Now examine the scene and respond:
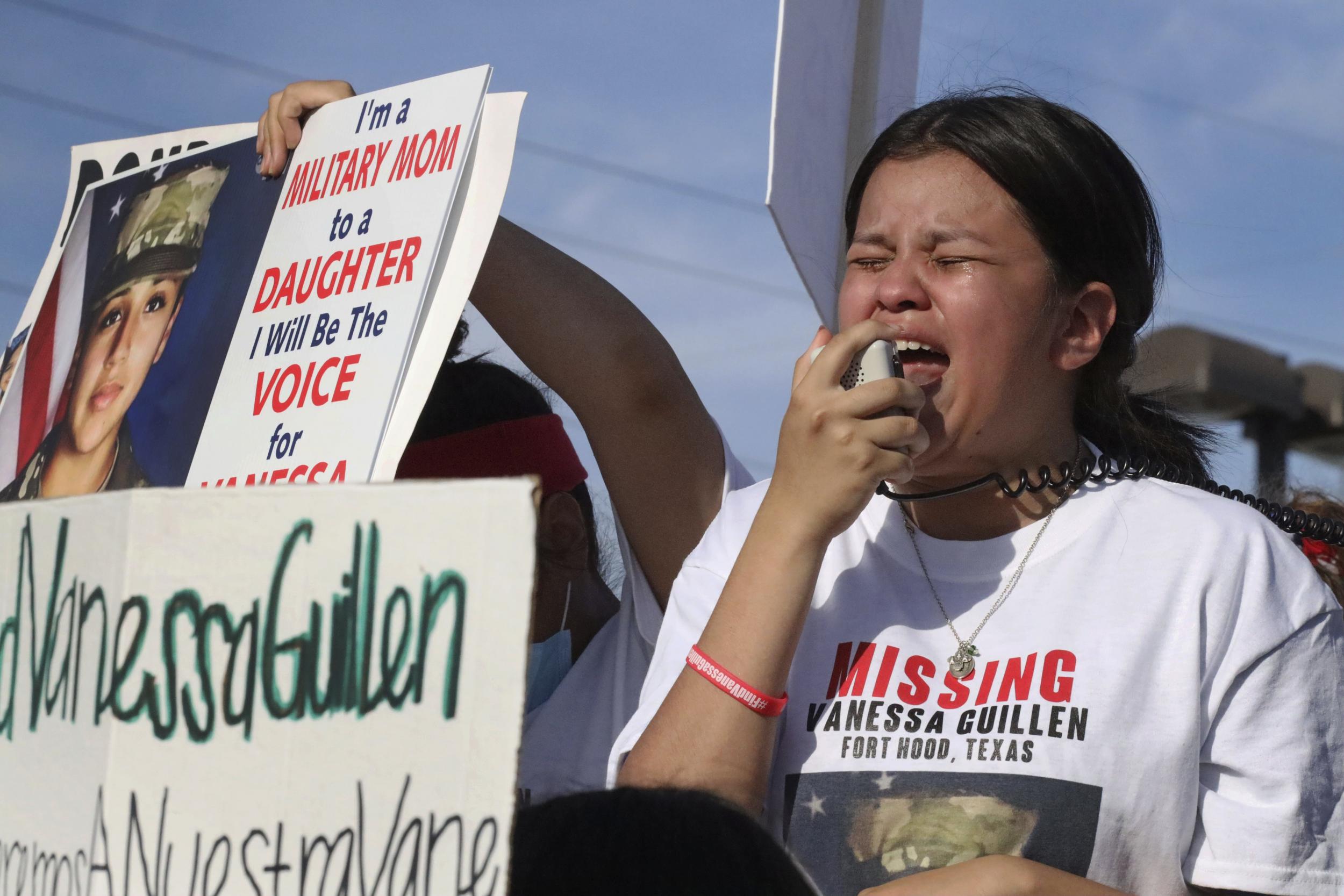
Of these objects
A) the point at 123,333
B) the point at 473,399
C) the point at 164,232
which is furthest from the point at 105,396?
the point at 473,399

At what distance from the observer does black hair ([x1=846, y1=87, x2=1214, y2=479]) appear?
1.58 m

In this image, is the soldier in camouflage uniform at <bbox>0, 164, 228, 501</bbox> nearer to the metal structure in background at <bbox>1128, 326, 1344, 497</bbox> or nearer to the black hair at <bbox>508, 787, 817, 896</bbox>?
the black hair at <bbox>508, 787, 817, 896</bbox>

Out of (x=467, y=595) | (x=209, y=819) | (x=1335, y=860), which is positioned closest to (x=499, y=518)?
(x=467, y=595)

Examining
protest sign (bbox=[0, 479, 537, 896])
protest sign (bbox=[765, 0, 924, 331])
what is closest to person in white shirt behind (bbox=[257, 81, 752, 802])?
protest sign (bbox=[765, 0, 924, 331])

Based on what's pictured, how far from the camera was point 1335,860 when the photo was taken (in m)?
1.29

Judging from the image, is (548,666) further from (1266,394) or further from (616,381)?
(1266,394)

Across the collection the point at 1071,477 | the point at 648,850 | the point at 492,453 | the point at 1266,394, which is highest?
the point at 1266,394

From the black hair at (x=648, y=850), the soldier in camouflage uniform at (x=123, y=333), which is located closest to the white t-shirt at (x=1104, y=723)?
the black hair at (x=648, y=850)

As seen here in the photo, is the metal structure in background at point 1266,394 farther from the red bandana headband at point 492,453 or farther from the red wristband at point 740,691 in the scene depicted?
the red wristband at point 740,691

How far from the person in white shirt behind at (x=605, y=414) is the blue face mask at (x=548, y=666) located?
1.8 inches

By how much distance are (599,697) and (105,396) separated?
769mm

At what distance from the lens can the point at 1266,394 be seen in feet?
27.6

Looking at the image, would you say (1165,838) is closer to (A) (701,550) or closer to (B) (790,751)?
(B) (790,751)

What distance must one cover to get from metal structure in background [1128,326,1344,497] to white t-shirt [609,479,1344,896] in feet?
21.3
